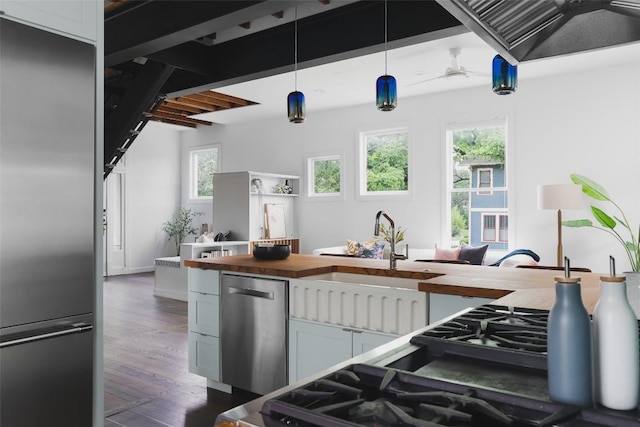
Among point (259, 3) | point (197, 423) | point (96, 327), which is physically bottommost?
point (197, 423)

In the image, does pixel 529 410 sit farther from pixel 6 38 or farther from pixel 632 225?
pixel 632 225

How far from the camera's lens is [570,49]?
1589 millimetres

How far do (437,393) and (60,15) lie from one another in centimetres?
225

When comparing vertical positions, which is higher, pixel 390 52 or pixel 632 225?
pixel 390 52

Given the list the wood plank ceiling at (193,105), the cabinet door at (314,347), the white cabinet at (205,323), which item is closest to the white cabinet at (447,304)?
the cabinet door at (314,347)

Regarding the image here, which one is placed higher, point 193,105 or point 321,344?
point 193,105

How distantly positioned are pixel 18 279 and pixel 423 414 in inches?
72.0

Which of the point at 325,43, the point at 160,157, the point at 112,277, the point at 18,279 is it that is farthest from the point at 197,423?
the point at 160,157

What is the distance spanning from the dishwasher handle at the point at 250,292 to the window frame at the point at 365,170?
14.6 ft

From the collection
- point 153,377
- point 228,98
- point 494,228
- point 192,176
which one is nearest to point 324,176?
point 228,98

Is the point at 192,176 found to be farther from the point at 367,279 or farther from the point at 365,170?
the point at 367,279

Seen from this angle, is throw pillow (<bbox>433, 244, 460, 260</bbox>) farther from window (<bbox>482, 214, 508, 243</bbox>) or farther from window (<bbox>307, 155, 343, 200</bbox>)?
window (<bbox>307, 155, 343, 200</bbox>)

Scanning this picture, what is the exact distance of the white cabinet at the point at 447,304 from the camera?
2.29m

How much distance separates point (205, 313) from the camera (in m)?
3.44
